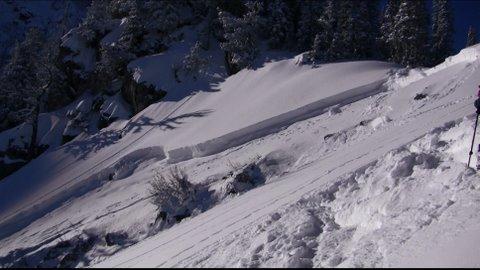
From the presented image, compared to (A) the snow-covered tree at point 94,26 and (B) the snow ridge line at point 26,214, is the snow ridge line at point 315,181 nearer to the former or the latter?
(B) the snow ridge line at point 26,214

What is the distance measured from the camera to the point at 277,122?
64.3ft

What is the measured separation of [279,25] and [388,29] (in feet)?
31.5

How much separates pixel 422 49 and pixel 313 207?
27.4m

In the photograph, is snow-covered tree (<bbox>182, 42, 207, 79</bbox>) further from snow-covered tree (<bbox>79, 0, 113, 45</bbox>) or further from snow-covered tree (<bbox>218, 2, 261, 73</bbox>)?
snow-covered tree (<bbox>79, 0, 113, 45</bbox>)

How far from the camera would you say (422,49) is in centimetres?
3228

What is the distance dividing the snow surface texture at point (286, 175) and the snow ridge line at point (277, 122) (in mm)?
54

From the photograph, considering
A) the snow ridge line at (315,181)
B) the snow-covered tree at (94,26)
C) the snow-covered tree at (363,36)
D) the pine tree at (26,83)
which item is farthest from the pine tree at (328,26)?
the pine tree at (26,83)

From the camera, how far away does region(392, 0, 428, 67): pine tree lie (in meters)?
31.7

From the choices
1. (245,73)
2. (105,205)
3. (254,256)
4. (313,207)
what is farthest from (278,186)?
(245,73)

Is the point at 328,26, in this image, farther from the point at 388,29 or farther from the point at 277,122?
the point at 277,122

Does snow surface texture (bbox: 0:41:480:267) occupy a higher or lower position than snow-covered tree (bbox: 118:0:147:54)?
lower

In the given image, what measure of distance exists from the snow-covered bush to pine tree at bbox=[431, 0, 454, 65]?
2689cm

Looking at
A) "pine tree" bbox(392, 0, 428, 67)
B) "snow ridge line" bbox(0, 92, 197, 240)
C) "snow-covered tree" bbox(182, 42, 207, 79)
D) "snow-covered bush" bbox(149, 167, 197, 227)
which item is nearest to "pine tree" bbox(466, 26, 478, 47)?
"pine tree" bbox(392, 0, 428, 67)

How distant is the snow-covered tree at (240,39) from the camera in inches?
1075
